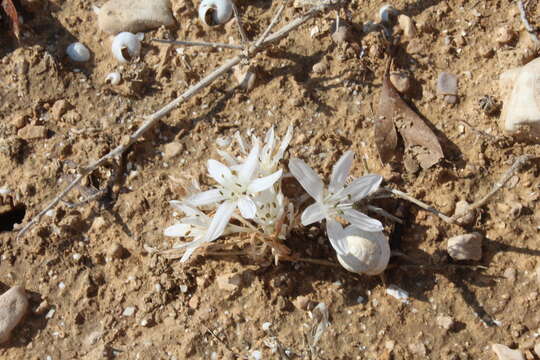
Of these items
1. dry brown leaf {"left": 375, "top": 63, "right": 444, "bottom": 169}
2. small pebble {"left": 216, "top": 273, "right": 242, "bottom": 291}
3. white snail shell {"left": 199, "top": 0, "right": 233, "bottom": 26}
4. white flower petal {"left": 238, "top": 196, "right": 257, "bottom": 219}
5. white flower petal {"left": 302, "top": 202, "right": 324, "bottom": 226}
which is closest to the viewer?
white flower petal {"left": 238, "top": 196, "right": 257, "bottom": 219}

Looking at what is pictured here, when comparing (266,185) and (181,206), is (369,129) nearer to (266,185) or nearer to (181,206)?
(266,185)

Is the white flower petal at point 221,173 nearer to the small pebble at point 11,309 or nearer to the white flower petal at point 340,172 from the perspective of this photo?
the white flower petal at point 340,172

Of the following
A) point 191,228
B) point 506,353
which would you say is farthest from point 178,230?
point 506,353

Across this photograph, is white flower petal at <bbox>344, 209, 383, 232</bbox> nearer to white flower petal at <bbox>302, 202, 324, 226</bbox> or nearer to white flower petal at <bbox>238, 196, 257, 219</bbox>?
white flower petal at <bbox>302, 202, 324, 226</bbox>

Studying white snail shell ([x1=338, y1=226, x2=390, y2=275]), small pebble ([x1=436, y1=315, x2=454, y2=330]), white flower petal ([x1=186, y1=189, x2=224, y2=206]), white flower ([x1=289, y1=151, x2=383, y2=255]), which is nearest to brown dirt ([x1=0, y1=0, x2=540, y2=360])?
small pebble ([x1=436, y1=315, x2=454, y2=330])

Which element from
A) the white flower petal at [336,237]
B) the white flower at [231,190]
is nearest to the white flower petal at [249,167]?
the white flower at [231,190]
